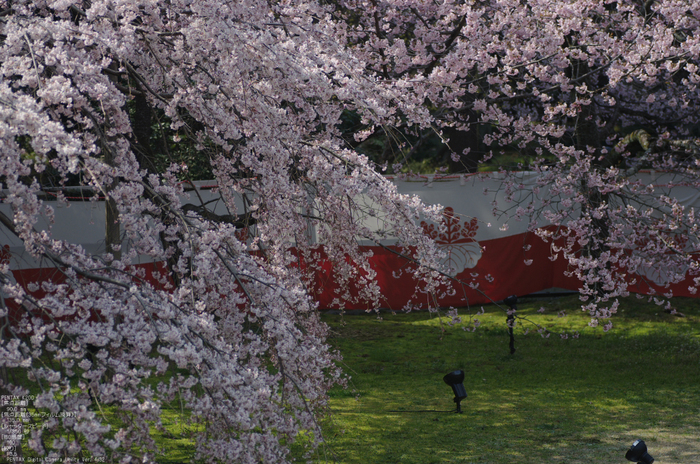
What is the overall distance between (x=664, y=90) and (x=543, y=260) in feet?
12.9

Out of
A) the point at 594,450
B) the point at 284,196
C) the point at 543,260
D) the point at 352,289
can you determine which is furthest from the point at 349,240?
the point at 543,260

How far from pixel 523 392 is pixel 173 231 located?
462 centimetres

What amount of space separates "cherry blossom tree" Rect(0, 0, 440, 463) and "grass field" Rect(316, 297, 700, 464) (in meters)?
0.85

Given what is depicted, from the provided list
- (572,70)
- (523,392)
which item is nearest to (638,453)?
(523,392)

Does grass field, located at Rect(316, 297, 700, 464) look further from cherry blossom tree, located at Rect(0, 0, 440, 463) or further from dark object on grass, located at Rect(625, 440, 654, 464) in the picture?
dark object on grass, located at Rect(625, 440, 654, 464)

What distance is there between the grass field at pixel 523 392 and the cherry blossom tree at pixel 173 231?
2.77ft

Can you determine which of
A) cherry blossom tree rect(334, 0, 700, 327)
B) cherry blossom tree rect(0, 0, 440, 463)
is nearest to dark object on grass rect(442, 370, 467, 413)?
cherry blossom tree rect(334, 0, 700, 327)

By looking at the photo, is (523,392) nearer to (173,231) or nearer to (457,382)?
(457,382)

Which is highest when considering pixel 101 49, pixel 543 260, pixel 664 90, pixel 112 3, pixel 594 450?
pixel 664 90

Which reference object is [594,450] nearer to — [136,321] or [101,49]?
[136,321]

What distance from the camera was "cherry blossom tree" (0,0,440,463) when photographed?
1964 millimetres

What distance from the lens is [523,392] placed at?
6035mm

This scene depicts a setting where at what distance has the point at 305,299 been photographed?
248 cm

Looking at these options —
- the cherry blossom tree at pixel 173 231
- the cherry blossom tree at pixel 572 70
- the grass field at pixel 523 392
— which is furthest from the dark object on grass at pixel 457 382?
the cherry blossom tree at pixel 173 231
